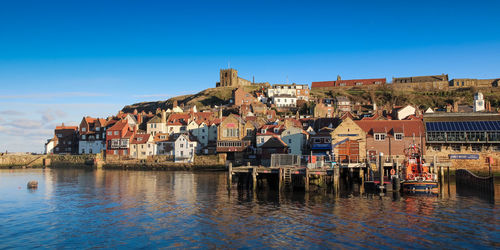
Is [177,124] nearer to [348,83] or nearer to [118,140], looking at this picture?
[118,140]

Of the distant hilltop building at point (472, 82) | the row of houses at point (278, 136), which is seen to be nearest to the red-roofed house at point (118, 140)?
the row of houses at point (278, 136)

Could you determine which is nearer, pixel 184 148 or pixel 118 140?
pixel 184 148

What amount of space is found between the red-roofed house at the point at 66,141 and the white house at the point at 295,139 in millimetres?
73212

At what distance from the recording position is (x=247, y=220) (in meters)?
30.0

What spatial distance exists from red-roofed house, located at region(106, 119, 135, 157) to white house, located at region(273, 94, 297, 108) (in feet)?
180

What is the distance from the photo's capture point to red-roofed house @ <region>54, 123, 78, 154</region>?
380 ft

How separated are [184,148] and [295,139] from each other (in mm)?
28906

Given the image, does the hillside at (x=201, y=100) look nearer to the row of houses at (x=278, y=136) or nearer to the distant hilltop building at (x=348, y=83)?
the distant hilltop building at (x=348, y=83)

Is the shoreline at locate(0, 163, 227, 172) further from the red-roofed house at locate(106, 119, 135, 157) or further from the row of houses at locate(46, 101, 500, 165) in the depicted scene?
the red-roofed house at locate(106, 119, 135, 157)

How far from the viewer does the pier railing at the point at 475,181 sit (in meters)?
42.0

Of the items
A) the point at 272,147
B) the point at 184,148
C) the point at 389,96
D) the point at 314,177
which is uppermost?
the point at 389,96

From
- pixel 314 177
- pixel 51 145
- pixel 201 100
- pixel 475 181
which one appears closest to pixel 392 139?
pixel 475 181

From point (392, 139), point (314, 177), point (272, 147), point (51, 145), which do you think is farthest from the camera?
point (51, 145)

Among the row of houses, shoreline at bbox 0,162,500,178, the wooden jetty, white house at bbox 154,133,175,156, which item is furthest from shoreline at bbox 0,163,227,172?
the wooden jetty
